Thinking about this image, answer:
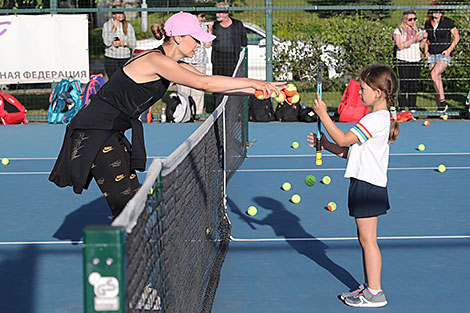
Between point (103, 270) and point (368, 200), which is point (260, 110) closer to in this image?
point (368, 200)

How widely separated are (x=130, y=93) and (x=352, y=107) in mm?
9851

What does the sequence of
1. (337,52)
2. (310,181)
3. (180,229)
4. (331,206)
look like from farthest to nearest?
(337,52)
(310,181)
(331,206)
(180,229)

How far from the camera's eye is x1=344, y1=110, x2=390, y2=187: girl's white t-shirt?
489cm

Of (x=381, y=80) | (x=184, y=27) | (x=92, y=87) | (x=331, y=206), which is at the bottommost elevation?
(x=331, y=206)

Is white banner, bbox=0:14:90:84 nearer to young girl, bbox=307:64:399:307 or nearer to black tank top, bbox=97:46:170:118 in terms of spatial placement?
black tank top, bbox=97:46:170:118

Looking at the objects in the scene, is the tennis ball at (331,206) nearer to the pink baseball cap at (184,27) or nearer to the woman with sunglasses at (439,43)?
the pink baseball cap at (184,27)

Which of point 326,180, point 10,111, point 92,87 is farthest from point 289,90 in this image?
point 10,111

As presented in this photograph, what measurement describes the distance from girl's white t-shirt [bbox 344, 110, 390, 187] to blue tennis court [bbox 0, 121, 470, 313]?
0.90 metres

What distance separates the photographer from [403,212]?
25.3ft

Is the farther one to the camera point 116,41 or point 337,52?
point 337,52

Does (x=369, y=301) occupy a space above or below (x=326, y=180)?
above

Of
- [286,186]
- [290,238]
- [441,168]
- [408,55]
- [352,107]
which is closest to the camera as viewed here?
[290,238]

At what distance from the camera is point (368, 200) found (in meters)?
4.91

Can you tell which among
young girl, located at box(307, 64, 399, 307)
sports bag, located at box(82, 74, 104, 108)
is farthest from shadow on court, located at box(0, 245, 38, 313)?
sports bag, located at box(82, 74, 104, 108)
